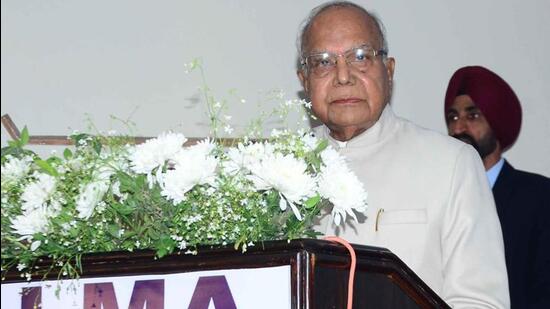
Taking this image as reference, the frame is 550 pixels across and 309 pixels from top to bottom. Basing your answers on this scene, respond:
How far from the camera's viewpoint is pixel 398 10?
4570mm

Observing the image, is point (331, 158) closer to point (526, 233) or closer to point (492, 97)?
point (526, 233)

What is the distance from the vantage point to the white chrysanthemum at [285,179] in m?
2.00

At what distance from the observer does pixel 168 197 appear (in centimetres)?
203

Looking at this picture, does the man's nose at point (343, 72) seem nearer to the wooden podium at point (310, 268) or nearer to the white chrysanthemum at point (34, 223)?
the wooden podium at point (310, 268)

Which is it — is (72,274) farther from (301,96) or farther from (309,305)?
(301,96)

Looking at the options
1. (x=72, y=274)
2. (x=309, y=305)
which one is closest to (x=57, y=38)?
(x=72, y=274)

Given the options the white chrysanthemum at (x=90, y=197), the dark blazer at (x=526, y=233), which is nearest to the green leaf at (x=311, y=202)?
the white chrysanthemum at (x=90, y=197)

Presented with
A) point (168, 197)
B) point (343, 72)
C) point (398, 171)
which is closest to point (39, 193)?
point (168, 197)

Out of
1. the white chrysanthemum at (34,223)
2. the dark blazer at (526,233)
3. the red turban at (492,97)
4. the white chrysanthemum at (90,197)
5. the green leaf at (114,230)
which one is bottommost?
the green leaf at (114,230)

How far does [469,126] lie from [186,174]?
2959 millimetres

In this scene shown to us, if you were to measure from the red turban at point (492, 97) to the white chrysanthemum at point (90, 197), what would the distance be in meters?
2.84

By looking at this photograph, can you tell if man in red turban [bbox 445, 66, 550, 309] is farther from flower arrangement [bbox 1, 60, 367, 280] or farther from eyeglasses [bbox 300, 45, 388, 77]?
flower arrangement [bbox 1, 60, 367, 280]

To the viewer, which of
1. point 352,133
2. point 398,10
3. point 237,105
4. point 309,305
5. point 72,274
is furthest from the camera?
point 398,10

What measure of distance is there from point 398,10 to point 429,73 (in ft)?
1.02
